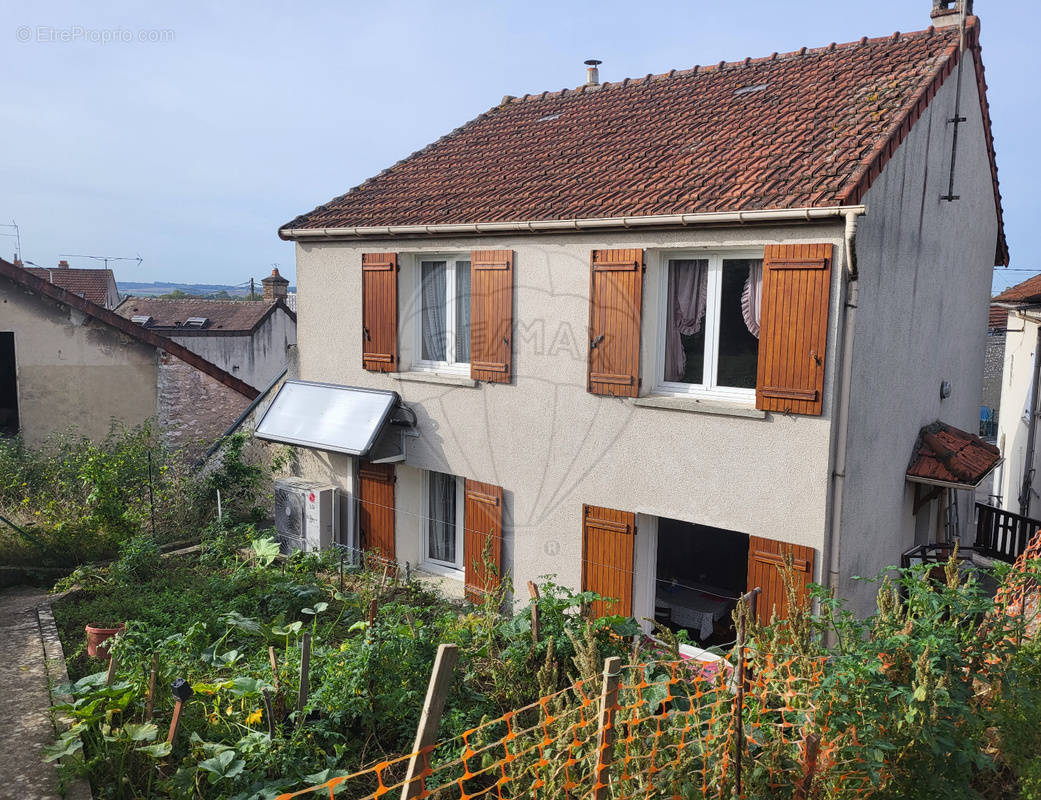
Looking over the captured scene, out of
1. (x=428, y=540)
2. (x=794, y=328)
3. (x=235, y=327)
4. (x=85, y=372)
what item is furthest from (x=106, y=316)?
(x=235, y=327)

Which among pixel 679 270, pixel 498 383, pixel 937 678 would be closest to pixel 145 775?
pixel 937 678

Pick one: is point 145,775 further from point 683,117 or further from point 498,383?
point 683,117

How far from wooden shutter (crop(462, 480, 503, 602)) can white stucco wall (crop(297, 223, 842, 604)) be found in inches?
4.9

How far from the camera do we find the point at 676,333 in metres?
8.46

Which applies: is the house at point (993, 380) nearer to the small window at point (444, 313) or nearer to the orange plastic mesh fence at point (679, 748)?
the small window at point (444, 313)

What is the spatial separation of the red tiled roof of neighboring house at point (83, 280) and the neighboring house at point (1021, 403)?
115 ft

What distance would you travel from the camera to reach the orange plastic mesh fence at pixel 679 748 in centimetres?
391

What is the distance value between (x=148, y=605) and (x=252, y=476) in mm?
3560

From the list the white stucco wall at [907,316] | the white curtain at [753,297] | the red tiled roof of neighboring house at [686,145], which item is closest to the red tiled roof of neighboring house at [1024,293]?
the red tiled roof of neighboring house at [686,145]

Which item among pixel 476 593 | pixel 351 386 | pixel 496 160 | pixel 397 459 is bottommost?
pixel 476 593

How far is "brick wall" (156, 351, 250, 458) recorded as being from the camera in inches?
596

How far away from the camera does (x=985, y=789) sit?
463 centimetres

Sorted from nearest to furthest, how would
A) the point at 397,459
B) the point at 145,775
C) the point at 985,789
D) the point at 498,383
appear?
the point at 985,789 → the point at 145,775 → the point at 498,383 → the point at 397,459

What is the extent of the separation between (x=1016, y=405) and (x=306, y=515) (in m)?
15.0
